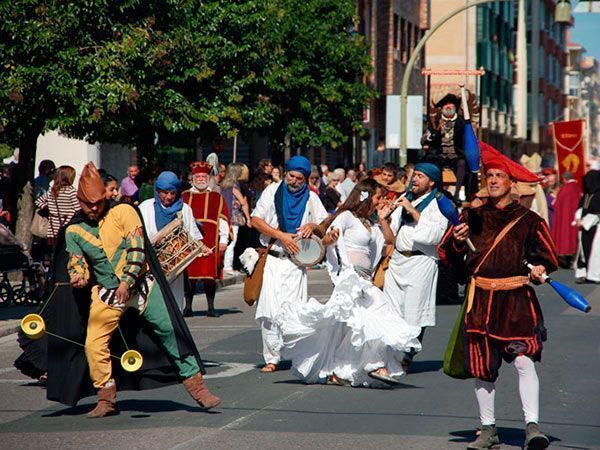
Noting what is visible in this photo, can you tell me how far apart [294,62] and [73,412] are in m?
21.8

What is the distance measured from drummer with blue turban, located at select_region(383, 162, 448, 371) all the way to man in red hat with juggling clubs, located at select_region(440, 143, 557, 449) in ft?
10.7

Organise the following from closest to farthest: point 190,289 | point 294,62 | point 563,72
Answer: point 190,289 → point 294,62 → point 563,72

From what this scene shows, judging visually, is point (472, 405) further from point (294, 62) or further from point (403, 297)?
point (294, 62)

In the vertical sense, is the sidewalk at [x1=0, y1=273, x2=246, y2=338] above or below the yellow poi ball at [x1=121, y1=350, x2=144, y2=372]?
below

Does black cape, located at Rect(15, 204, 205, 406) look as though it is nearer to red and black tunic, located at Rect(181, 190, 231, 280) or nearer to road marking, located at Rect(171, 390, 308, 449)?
road marking, located at Rect(171, 390, 308, 449)

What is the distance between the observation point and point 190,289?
18203mm

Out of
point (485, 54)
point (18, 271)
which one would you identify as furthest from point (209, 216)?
point (485, 54)

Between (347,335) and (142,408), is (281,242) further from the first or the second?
(142,408)

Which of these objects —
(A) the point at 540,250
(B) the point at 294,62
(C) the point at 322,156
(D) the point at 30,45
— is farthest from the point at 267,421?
(C) the point at 322,156

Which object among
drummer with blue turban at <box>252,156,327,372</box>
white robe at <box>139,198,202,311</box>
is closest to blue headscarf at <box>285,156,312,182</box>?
drummer with blue turban at <box>252,156,327,372</box>

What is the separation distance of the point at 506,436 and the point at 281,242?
357 centimetres

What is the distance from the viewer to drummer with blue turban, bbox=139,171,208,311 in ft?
42.8

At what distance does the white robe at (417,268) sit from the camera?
12.3m

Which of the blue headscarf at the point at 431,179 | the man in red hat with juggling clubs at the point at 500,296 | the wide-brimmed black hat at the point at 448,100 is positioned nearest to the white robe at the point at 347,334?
the blue headscarf at the point at 431,179
